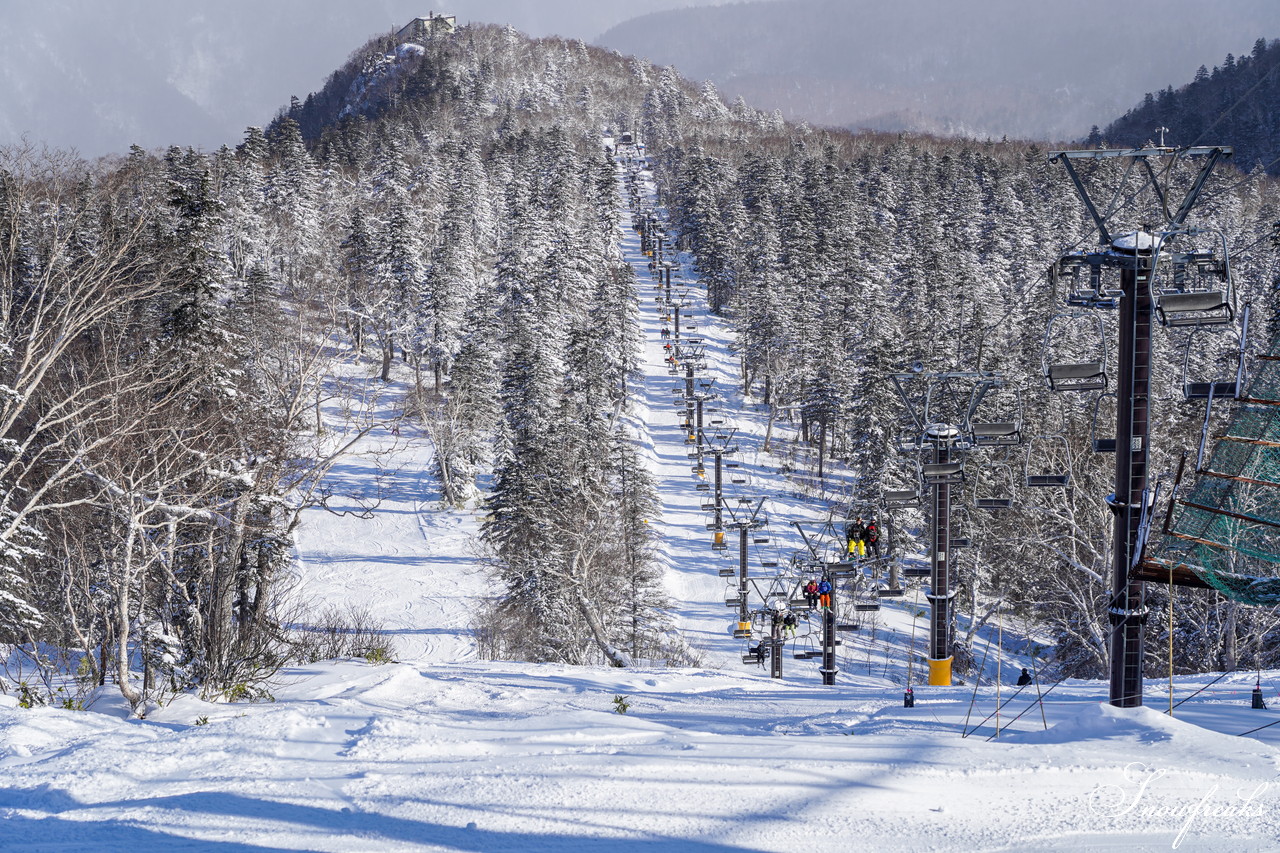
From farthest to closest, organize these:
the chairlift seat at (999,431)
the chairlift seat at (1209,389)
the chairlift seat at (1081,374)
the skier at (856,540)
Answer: the skier at (856,540) → the chairlift seat at (999,431) → the chairlift seat at (1081,374) → the chairlift seat at (1209,389)

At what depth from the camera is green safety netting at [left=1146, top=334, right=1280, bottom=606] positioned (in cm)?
821

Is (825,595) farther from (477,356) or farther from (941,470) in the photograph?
(477,356)

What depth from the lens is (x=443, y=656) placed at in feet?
114

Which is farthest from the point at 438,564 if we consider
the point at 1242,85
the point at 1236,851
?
the point at 1242,85

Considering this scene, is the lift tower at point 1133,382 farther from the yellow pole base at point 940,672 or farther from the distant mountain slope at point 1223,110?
the distant mountain slope at point 1223,110

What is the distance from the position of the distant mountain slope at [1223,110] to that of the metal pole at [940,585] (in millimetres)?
154595

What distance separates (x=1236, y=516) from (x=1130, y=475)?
252 centimetres

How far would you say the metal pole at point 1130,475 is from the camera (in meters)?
10.5

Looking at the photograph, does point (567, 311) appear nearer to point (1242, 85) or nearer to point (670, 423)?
point (670, 423)

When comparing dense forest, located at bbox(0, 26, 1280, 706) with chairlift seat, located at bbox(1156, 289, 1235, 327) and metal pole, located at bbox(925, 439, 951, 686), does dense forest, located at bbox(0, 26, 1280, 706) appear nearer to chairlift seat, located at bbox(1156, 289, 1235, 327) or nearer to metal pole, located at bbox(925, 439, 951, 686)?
chairlift seat, located at bbox(1156, 289, 1235, 327)

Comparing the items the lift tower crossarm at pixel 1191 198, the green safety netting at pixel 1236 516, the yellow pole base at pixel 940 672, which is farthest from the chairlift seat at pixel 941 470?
A: the green safety netting at pixel 1236 516

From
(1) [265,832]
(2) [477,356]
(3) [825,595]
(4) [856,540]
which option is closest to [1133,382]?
(1) [265,832]

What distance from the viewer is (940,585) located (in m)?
18.1

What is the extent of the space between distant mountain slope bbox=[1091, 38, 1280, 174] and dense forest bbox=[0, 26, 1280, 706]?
144 ft
